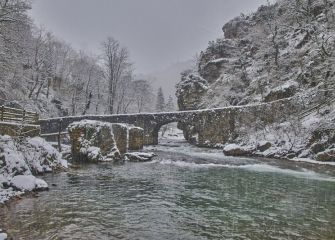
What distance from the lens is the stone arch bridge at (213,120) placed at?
28188 millimetres

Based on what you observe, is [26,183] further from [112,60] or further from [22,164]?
[112,60]

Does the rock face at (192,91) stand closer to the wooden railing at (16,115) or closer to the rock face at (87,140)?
the rock face at (87,140)

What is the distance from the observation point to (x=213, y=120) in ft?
109

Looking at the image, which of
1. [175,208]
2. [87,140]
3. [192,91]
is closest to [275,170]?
[175,208]

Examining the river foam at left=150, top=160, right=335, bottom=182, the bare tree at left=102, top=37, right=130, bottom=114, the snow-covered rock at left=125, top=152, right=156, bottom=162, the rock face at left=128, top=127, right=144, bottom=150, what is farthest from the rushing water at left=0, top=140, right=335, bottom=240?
the bare tree at left=102, top=37, right=130, bottom=114

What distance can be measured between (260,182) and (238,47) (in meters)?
36.1

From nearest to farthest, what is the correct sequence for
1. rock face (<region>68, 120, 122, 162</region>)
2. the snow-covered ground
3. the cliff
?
the snow-covered ground
rock face (<region>68, 120, 122, 162</region>)
the cliff

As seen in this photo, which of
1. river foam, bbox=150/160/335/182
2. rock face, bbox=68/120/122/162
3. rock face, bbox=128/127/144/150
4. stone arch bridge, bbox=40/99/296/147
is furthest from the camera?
rock face, bbox=128/127/144/150

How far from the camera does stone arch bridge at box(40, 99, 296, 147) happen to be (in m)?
28.2

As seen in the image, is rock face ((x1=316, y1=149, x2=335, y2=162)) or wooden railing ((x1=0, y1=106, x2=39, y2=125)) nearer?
wooden railing ((x1=0, y1=106, x2=39, y2=125))

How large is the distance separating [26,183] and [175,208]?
510 cm

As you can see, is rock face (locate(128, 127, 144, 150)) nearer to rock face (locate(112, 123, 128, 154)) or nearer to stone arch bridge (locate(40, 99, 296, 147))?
rock face (locate(112, 123, 128, 154))

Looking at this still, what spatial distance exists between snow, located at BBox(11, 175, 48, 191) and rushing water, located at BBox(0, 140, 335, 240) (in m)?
0.48

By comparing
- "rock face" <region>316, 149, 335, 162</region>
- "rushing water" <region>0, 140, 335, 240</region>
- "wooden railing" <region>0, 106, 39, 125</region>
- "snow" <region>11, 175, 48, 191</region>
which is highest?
"wooden railing" <region>0, 106, 39, 125</region>
